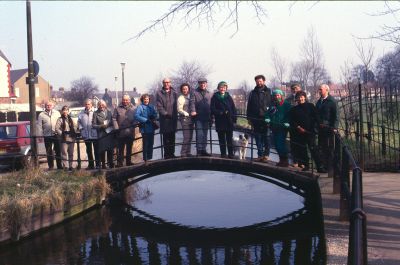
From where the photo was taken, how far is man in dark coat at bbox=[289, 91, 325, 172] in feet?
30.9

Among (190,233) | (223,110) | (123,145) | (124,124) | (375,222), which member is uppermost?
(223,110)

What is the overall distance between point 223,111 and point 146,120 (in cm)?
173

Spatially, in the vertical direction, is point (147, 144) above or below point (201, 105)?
below

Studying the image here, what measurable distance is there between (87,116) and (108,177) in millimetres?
1537

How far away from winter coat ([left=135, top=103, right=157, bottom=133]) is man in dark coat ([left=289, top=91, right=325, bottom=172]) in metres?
3.06

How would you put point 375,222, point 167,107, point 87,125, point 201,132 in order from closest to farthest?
point 375,222, point 167,107, point 201,132, point 87,125

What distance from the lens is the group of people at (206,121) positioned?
31.4 ft

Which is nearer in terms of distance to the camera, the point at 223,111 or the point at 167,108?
the point at 223,111

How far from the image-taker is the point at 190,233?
9305 mm

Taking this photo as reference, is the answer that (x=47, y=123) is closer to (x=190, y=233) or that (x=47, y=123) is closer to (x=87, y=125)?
(x=87, y=125)

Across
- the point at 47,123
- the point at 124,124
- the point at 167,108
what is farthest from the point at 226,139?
the point at 47,123

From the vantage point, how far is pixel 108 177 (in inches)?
443

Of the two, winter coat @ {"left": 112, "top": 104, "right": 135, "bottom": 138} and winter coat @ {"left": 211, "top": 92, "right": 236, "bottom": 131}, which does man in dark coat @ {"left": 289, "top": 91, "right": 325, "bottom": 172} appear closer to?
winter coat @ {"left": 211, "top": 92, "right": 236, "bottom": 131}

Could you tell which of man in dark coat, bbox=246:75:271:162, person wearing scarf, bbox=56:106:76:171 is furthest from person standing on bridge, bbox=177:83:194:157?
person wearing scarf, bbox=56:106:76:171
